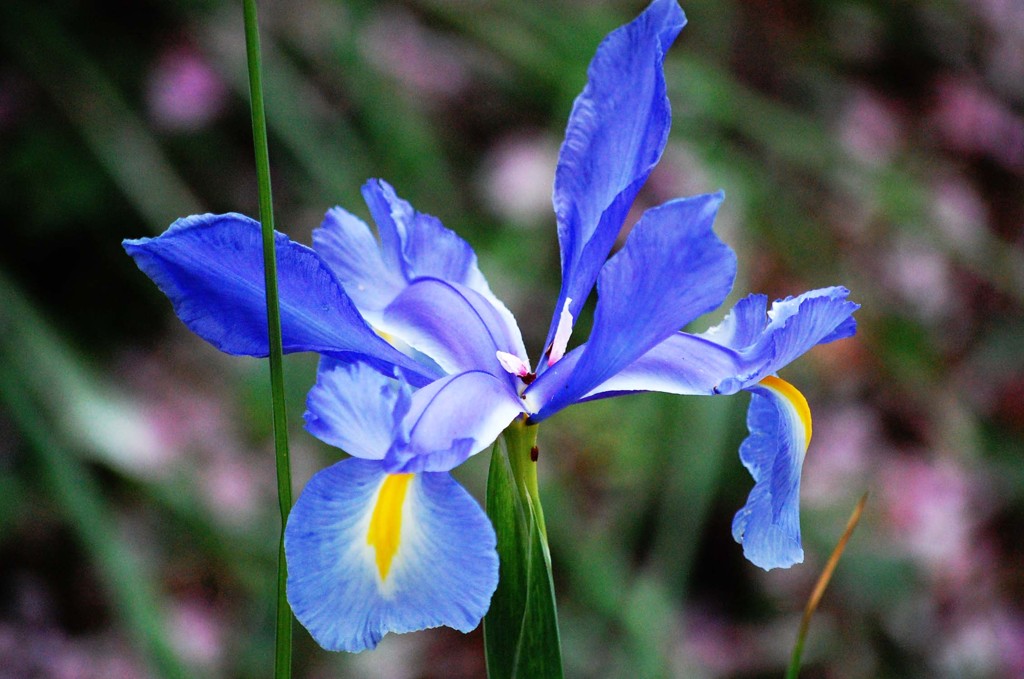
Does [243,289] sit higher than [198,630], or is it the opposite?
[243,289]

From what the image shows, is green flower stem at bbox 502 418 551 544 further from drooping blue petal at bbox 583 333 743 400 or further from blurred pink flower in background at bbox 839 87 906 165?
blurred pink flower in background at bbox 839 87 906 165

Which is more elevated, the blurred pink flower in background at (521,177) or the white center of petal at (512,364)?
the blurred pink flower in background at (521,177)

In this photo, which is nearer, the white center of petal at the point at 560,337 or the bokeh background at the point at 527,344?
the white center of petal at the point at 560,337

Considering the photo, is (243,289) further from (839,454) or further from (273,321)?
(839,454)

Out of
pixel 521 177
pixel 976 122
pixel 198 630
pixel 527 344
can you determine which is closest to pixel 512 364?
pixel 198 630

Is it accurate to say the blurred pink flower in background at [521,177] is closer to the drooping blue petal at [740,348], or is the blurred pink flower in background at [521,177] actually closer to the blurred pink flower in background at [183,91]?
the blurred pink flower in background at [183,91]

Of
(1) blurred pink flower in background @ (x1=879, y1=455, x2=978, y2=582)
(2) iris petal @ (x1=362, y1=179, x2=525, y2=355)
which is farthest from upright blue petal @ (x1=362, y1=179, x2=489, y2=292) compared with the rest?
(1) blurred pink flower in background @ (x1=879, y1=455, x2=978, y2=582)

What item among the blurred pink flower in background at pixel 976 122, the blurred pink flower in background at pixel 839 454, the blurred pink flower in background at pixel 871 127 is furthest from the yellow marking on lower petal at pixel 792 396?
the blurred pink flower in background at pixel 976 122
